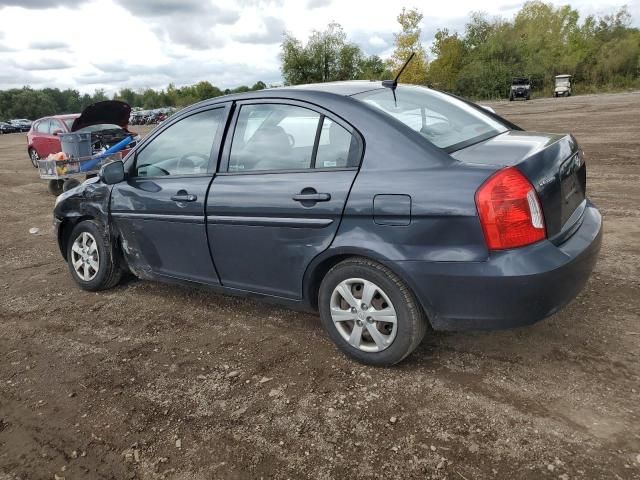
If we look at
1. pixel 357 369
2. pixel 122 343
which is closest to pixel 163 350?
pixel 122 343

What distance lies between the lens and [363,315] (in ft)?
10.1

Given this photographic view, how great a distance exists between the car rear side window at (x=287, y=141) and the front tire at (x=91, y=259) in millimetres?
1667

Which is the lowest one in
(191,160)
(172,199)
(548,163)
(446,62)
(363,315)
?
(363,315)

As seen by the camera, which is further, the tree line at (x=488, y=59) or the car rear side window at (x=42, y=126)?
the tree line at (x=488, y=59)

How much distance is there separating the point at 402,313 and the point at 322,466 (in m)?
0.93

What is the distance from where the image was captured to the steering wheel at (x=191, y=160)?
3.77 m

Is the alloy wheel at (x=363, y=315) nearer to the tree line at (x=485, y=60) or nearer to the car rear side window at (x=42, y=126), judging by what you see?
the car rear side window at (x=42, y=126)

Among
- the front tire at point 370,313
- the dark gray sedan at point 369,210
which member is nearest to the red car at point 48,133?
the dark gray sedan at point 369,210

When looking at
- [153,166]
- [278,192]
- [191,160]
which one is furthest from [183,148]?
[278,192]

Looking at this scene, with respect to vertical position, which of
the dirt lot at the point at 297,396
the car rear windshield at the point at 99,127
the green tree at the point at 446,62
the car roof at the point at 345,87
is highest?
the green tree at the point at 446,62

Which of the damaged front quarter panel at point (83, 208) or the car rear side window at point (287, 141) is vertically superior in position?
the car rear side window at point (287, 141)

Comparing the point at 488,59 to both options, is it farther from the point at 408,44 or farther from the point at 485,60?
the point at 408,44

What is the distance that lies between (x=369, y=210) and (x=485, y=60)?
212 ft

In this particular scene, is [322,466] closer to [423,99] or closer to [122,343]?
[122,343]
